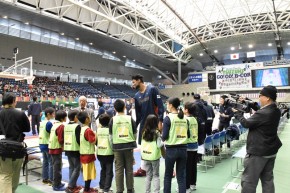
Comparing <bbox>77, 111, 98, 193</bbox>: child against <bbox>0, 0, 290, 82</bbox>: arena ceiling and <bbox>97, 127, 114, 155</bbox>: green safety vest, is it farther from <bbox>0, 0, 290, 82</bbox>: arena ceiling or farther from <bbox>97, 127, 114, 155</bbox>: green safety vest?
<bbox>0, 0, 290, 82</bbox>: arena ceiling

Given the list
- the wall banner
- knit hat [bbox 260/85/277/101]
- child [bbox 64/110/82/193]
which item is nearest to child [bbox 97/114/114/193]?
child [bbox 64/110/82/193]

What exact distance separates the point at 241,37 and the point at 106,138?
93.8 ft

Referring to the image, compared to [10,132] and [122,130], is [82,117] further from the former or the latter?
[10,132]

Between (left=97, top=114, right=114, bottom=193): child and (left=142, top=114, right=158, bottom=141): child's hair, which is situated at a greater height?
(left=142, top=114, right=158, bottom=141): child's hair

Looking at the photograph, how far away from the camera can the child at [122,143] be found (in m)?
3.76

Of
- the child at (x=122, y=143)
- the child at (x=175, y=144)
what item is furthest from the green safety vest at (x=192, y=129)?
the child at (x=122, y=143)

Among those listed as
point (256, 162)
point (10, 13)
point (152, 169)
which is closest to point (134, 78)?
point (152, 169)

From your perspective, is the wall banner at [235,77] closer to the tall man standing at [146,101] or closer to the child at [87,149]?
the tall man standing at [146,101]

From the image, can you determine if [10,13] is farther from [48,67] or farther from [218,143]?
[218,143]

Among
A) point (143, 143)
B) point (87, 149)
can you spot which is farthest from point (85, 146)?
point (143, 143)

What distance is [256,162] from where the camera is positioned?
2922mm

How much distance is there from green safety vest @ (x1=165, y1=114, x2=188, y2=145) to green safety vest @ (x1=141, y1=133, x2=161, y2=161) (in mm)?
238

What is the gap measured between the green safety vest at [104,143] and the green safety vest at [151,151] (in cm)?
64

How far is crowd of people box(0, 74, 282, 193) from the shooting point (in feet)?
9.59
